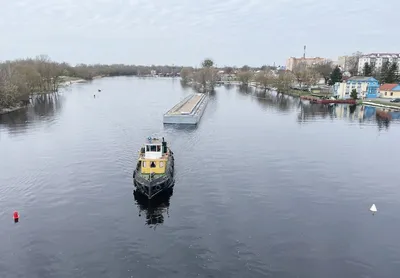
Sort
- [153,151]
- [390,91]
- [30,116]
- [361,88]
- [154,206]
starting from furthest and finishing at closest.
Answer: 1. [361,88]
2. [390,91]
3. [30,116]
4. [153,151]
5. [154,206]

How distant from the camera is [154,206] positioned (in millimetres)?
35812

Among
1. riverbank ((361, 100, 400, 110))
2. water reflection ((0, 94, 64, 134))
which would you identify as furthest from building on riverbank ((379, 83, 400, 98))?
water reflection ((0, 94, 64, 134))

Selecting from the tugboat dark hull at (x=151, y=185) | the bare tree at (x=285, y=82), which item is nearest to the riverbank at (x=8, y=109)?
the tugboat dark hull at (x=151, y=185)

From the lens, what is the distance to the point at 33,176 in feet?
142

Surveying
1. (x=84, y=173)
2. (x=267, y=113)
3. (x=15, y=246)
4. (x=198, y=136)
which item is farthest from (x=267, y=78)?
(x=15, y=246)

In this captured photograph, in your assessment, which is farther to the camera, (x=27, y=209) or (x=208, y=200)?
(x=208, y=200)

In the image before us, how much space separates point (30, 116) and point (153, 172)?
6401 cm

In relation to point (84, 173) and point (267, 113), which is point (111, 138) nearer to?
point (84, 173)

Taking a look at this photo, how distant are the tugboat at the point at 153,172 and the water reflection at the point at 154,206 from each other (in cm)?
63

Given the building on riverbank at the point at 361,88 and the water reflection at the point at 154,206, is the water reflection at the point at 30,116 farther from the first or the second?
the building on riverbank at the point at 361,88

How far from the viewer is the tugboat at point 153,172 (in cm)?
→ 3684

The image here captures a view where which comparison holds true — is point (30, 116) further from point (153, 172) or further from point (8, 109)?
point (153, 172)

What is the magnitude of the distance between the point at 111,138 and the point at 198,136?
671 inches

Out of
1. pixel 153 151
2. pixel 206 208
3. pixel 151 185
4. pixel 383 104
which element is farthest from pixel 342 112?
pixel 151 185
